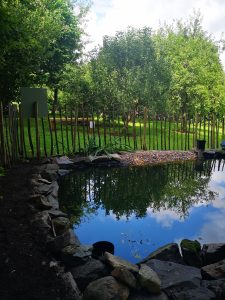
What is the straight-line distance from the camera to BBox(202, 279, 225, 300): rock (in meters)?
3.07

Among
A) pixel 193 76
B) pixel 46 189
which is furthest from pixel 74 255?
pixel 193 76

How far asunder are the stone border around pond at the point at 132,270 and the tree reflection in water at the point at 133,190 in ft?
5.41

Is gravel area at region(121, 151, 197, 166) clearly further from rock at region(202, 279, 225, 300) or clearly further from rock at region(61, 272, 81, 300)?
rock at region(61, 272, 81, 300)

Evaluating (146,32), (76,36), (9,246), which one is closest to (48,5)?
(76,36)

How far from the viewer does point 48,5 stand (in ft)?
55.1

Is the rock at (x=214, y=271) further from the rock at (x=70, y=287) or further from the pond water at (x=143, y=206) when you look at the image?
the rock at (x=70, y=287)

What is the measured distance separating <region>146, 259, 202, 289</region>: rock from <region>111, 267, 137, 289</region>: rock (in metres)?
0.35

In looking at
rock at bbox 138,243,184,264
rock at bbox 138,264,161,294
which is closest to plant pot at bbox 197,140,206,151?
rock at bbox 138,243,184,264

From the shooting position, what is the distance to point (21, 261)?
3256 mm

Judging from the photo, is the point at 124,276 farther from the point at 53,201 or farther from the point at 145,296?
the point at 53,201

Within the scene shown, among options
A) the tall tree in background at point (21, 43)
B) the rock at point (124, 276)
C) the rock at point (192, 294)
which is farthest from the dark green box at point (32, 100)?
the rock at point (192, 294)

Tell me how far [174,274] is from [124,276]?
696 millimetres

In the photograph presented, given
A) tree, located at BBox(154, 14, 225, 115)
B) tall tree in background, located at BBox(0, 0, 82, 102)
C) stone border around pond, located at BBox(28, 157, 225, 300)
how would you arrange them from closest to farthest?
stone border around pond, located at BBox(28, 157, 225, 300)
tall tree in background, located at BBox(0, 0, 82, 102)
tree, located at BBox(154, 14, 225, 115)

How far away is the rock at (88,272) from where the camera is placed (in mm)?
3232
